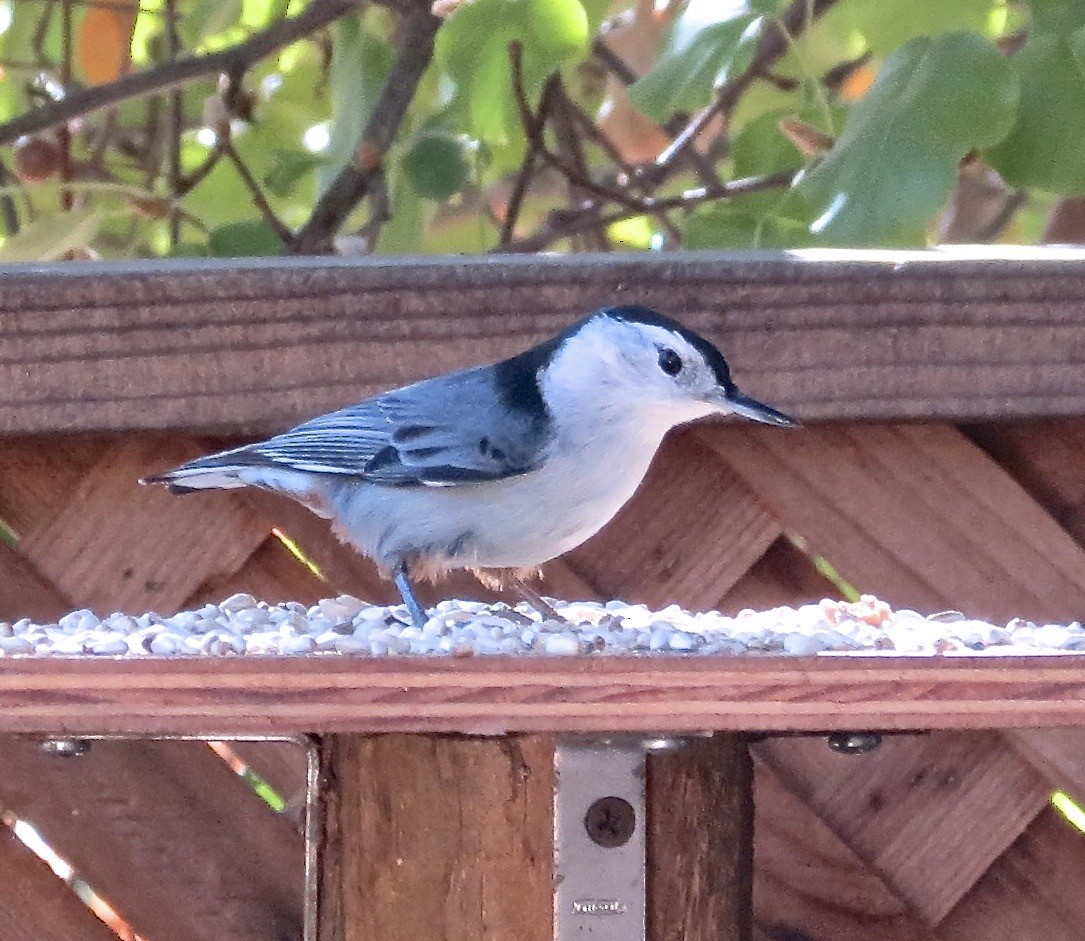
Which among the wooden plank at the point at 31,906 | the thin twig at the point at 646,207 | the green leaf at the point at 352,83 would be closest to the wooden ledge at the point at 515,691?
the wooden plank at the point at 31,906

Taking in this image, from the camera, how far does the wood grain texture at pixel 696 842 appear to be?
1352 mm

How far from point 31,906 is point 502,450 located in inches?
29.5

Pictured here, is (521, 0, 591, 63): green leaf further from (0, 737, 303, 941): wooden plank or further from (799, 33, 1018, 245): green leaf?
(0, 737, 303, 941): wooden plank

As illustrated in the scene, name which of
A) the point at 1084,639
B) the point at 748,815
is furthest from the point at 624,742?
the point at 1084,639

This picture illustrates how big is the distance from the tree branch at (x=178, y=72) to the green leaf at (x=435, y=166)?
27 cm

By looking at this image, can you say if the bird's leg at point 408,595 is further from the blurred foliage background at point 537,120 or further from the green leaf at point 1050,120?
the green leaf at point 1050,120

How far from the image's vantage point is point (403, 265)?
6.36ft

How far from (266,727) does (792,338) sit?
0.91 m

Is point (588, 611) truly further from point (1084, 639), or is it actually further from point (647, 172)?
point (647, 172)

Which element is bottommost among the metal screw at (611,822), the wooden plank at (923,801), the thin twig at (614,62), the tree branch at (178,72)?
the wooden plank at (923,801)

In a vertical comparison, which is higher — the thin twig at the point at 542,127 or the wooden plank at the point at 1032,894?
the thin twig at the point at 542,127

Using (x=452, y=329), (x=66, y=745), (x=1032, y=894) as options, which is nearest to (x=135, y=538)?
(x=452, y=329)

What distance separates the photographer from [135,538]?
198 cm

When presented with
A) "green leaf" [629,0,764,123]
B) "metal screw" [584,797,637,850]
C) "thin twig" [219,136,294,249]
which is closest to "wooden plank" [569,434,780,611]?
"green leaf" [629,0,764,123]
